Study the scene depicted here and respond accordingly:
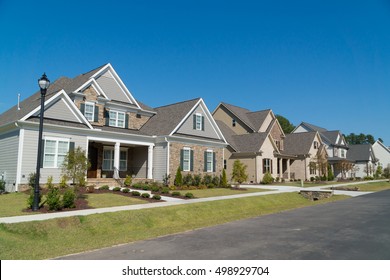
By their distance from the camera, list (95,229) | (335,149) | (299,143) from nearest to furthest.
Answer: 1. (95,229)
2. (299,143)
3. (335,149)

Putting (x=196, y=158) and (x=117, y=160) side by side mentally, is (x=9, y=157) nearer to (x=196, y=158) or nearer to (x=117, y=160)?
(x=117, y=160)

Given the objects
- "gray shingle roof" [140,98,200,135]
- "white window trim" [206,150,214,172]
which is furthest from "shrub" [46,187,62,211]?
"white window trim" [206,150,214,172]

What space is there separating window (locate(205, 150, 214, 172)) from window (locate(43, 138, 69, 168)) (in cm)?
1274

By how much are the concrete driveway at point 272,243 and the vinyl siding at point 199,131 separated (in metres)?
16.1

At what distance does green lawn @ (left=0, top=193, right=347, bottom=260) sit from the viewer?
8.01 m

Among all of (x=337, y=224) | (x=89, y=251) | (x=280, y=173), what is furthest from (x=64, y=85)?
(x=280, y=173)

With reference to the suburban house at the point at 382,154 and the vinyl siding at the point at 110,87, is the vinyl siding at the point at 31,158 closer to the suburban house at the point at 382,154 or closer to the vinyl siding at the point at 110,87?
the vinyl siding at the point at 110,87

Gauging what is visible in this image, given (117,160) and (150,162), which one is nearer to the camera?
(117,160)

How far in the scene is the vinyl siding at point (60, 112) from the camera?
1986cm

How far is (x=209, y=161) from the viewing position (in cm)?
2864

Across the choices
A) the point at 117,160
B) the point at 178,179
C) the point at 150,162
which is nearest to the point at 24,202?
the point at 117,160

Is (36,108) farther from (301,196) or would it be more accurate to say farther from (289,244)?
(301,196)

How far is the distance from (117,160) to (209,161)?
9.04 m

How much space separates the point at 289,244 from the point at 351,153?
61021 millimetres
